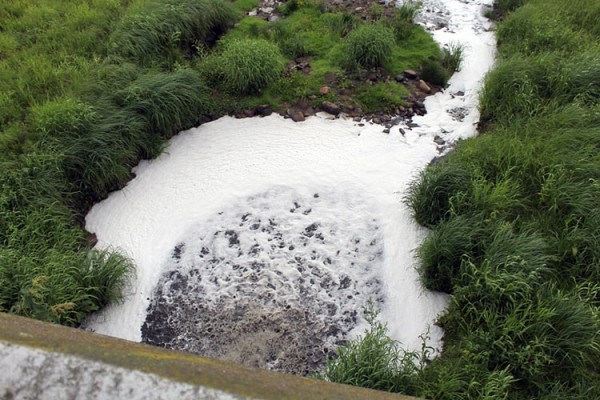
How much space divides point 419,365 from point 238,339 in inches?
70.3

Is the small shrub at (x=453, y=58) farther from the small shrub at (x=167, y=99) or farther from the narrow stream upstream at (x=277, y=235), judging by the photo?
the small shrub at (x=167, y=99)

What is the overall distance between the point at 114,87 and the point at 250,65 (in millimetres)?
1925

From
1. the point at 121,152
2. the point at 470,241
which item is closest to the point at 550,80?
the point at 470,241

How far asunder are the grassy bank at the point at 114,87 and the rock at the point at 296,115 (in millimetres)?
232

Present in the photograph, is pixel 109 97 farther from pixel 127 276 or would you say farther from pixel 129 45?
pixel 127 276

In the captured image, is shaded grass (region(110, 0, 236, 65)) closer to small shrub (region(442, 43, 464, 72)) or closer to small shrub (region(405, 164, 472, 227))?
small shrub (region(442, 43, 464, 72))

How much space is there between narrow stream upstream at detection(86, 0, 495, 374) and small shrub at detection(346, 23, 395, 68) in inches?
42.5

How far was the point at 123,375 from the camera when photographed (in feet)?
7.55

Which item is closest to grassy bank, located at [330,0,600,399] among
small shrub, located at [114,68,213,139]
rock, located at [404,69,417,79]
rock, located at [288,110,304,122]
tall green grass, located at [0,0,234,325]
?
rock, located at [404,69,417,79]

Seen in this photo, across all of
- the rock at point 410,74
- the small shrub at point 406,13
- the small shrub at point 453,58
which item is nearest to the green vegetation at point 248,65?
the rock at point 410,74

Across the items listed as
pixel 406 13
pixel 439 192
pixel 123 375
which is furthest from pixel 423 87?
pixel 123 375

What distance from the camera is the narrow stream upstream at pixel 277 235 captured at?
4.92 metres

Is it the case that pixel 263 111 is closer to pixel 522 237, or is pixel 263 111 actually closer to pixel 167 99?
pixel 167 99

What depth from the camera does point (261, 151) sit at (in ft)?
22.1
